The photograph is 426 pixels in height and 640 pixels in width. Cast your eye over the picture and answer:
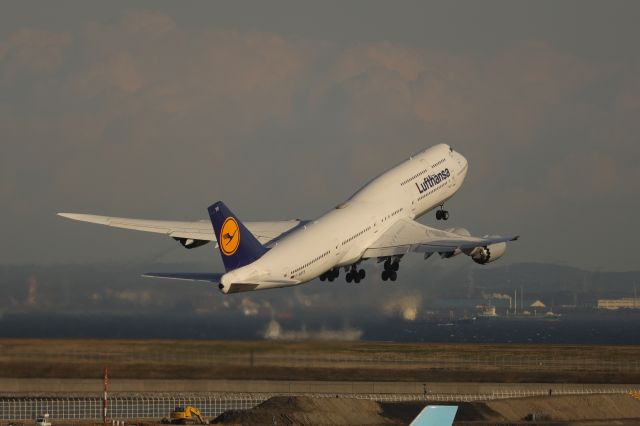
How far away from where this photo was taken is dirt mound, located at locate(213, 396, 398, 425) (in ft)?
152

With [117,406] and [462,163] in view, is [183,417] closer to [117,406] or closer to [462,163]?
[117,406]

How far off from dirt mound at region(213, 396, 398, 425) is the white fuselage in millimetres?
6903

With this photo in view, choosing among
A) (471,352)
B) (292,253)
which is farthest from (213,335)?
(292,253)

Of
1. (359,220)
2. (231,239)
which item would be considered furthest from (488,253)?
(231,239)

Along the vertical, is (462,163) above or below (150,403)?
above

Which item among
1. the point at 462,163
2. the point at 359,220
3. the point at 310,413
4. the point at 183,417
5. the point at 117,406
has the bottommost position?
the point at 310,413

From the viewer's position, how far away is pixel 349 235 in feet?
212

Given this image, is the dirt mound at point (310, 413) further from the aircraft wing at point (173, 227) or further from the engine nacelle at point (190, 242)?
the engine nacelle at point (190, 242)

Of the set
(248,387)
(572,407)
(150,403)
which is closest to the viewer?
(572,407)

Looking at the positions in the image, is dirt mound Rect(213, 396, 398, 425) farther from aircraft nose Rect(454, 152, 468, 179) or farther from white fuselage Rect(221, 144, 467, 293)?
aircraft nose Rect(454, 152, 468, 179)

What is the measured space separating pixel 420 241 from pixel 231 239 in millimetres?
17178

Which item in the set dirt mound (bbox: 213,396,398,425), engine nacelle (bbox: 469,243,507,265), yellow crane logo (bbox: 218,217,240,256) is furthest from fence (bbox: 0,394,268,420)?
engine nacelle (bbox: 469,243,507,265)

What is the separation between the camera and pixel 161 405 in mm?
54688

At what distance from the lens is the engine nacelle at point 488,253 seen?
→ 227ft
